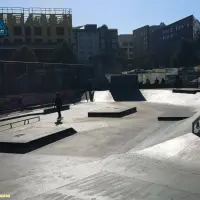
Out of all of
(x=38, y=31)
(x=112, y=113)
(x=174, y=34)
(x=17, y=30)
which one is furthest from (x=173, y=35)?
(x=112, y=113)

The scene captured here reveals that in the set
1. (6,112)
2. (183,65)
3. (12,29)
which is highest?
(12,29)

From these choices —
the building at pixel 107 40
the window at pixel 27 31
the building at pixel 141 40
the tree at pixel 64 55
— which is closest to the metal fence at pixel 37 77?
the tree at pixel 64 55

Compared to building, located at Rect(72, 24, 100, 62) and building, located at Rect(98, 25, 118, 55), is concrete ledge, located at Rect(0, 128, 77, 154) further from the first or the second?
building, located at Rect(98, 25, 118, 55)

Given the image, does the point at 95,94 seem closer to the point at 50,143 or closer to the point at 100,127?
the point at 100,127

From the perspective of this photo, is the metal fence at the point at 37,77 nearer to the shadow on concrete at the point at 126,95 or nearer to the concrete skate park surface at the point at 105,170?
the shadow on concrete at the point at 126,95

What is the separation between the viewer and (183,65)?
60.0 metres

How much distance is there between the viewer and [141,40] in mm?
121188

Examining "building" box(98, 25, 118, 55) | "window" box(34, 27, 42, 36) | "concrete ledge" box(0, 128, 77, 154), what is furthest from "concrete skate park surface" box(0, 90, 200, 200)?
"building" box(98, 25, 118, 55)

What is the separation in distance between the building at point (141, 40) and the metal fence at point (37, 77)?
9196cm

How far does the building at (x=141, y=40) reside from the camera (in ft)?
387

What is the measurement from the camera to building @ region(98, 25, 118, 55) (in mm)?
99188

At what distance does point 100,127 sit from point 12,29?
213 ft

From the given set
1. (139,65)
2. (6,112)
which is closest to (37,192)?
(6,112)

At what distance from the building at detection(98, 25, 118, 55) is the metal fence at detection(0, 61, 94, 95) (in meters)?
71.8
